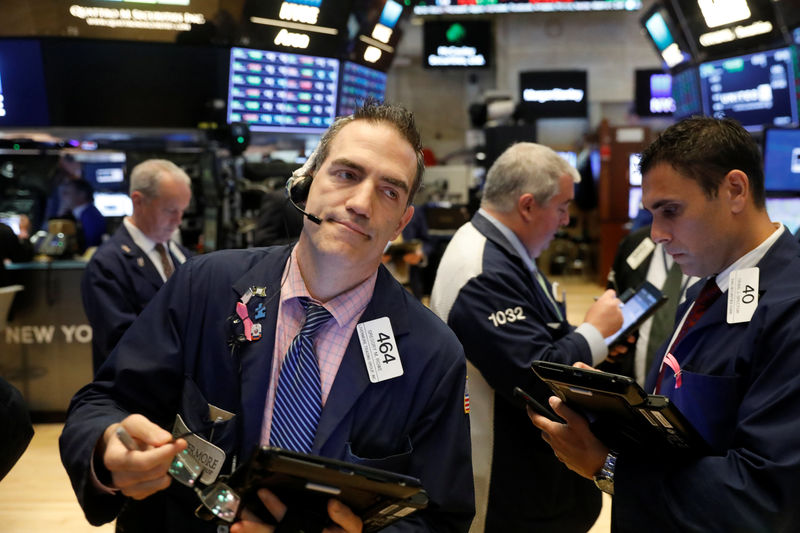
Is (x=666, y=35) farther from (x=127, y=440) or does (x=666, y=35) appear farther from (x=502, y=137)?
(x=127, y=440)

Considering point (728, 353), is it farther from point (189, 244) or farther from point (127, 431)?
point (189, 244)

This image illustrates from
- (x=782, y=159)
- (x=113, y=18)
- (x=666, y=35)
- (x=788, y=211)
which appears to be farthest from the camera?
(x=666, y=35)

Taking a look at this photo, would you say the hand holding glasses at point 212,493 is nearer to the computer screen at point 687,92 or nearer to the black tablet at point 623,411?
the black tablet at point 623,411

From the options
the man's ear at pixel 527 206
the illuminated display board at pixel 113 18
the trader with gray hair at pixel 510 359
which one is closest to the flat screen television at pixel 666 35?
the illuminated display board at pixel 113 18

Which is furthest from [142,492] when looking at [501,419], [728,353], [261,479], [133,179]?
[133,179]

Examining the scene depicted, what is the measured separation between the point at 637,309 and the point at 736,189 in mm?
1023

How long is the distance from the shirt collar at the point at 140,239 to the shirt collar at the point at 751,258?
2.72 m

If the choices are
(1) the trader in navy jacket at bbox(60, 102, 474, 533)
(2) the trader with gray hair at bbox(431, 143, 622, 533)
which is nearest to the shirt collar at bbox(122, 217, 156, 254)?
(2) the trader with gray hair at bbox(431, 143, 622, 533)

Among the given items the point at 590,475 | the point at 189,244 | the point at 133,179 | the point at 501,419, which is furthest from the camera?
the point at 189,244

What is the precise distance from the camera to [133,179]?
12.1ft

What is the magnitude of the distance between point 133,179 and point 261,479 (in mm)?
2886

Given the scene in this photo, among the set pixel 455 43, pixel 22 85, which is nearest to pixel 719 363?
pixel 22 85

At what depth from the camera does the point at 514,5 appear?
1184 cm

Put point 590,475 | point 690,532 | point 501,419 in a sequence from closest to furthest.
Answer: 1. point 690,532
2. point 590,475
3. point 501,419
